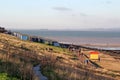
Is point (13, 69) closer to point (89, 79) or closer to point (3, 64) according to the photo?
point (3, 64)

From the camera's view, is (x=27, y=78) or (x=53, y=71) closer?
(x=27, y=78)

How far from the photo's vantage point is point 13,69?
2059cm

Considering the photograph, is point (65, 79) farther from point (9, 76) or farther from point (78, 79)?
point (9, 76)

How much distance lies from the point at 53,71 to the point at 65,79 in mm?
3022

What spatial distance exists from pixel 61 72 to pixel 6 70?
16.9ft

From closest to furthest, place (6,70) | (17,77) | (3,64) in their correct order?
(17,77)
(6,70)
(3,64)

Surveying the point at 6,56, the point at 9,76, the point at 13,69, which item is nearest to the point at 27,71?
the point at 13,69

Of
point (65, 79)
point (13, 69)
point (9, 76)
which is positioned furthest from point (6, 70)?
point (65, 79)

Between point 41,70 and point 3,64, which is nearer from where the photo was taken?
point 3,64

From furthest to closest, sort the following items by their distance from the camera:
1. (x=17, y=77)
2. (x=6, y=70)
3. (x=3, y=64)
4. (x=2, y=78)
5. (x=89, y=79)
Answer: (x=89, y=79) → (x=3, y=64) → (x=6, y=70) → (x=17, y=77) → (x=2, y=78)

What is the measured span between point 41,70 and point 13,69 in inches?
171

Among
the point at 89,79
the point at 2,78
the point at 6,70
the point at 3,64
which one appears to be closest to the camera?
the point at 2,78

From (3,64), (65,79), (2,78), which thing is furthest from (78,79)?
(2,78)

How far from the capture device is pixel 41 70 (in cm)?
2472
